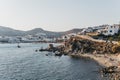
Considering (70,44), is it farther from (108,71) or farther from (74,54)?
(108,71)

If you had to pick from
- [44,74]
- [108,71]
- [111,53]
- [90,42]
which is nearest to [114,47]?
[111,53]

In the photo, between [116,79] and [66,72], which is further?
[66,72]

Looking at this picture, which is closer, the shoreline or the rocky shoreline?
the shoreline

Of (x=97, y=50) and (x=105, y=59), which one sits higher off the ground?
(x=97, y=50)

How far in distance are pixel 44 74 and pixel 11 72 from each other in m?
8.86

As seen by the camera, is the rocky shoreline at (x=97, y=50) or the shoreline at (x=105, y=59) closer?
the shoreline at (x=105, y=59)

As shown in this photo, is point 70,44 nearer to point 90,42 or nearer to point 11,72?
point 90,42

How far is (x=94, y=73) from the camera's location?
5912 centimetres

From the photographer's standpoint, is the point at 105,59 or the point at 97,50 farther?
the point at 97,50

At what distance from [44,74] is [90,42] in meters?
45.9

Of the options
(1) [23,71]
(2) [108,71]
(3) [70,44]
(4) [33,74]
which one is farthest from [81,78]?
(3) [70,44]

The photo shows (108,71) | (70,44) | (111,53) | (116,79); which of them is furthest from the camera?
(70,44)

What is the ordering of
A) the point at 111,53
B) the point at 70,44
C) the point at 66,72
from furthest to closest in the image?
the point at 70,44
the point at 111,53
the point at 66,72

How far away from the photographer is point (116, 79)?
1945 inches
